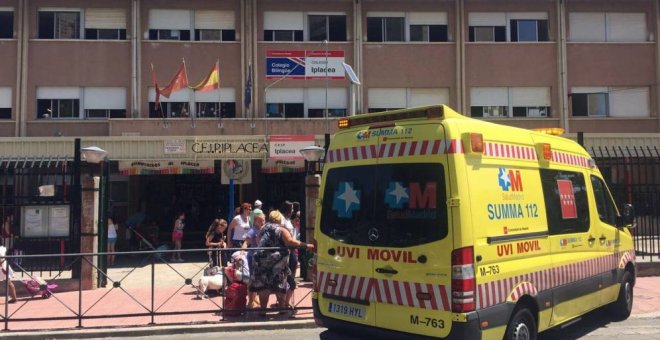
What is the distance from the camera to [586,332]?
7027 millimetres

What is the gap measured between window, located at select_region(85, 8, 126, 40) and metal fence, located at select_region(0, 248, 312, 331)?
477 inches

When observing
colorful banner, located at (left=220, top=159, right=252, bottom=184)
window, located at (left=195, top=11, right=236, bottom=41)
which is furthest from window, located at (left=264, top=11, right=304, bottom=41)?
colorful banner, located at (left=220, top=159, right=252, bottom=184)

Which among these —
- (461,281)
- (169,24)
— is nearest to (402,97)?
(169,24)

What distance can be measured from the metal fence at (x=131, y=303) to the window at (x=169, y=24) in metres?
11.9

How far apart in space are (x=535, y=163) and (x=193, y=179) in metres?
17.1

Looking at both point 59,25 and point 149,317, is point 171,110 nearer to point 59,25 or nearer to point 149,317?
point 59,25

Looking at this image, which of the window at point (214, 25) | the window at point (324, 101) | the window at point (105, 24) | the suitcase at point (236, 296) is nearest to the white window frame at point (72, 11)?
the window at point (105, 24)

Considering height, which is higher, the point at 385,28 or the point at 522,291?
the point at 385,28

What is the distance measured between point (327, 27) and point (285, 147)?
670cm

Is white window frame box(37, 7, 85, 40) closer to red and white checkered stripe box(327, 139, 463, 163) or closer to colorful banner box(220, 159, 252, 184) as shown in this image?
colorful banner box(220, 159, 252, 184)

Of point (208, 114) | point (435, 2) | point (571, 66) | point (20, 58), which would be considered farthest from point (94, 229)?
point (571, 66)

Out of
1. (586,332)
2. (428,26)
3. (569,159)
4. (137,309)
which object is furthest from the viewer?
(428,26)

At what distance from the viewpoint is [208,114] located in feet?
67.1

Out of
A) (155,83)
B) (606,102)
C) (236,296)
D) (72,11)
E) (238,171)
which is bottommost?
(236,296)
